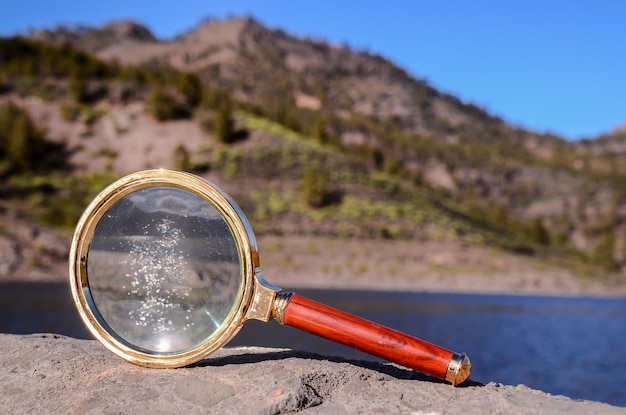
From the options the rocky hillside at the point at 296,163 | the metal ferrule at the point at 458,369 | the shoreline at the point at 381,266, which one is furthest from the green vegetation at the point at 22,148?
the metal ferrule at the point at 458,369

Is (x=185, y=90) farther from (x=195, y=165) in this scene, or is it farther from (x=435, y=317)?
(x=435, y=317)

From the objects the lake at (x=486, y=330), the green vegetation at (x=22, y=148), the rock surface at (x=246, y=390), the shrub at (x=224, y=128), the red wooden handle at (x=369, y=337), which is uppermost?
the shrub at (x=224, y=128)

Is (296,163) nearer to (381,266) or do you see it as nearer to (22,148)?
(381,266)

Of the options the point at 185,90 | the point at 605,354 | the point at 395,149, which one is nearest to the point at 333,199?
the point at 185,90

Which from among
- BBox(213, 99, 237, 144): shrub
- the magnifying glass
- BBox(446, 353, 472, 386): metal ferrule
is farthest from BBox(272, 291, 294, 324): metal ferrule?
BBox(213, 99, 237, 144): shrub

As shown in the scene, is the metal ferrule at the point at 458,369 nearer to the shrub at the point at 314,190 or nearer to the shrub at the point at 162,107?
the shrub at the point at 314,190

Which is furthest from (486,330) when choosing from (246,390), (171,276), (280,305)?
(246,390)
